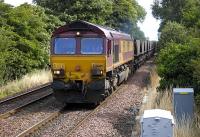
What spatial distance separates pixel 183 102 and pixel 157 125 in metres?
4.18

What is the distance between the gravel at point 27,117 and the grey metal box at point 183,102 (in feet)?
13.4

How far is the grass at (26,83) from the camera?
23.0m

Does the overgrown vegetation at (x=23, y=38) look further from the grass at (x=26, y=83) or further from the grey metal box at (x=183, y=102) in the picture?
the grey metal box at (x=183, y=102)

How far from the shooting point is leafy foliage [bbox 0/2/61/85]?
24.7 meters

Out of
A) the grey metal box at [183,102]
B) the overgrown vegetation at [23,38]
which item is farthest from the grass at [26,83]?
the grey metal box at [183,102]

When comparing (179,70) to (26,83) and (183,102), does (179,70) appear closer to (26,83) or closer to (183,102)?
(183,102)

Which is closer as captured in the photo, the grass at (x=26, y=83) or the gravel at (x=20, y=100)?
the gravel at (x=20, y=100)

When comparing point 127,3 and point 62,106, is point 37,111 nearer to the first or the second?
point 62,106

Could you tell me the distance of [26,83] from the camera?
2511 cm

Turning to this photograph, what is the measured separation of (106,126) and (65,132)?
1274mm

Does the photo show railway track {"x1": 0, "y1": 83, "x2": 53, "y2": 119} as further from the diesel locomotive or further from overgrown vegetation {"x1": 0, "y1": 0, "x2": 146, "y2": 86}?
overgrown vegetation {"x1": 0, "y1": 0, "x2": 146, "y2": 86}

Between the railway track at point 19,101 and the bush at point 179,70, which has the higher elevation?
the bush at point 179,70

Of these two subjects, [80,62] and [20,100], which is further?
[20,100]

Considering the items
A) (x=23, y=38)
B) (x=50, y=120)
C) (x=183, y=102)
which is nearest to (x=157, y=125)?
(x=183, y=102)
